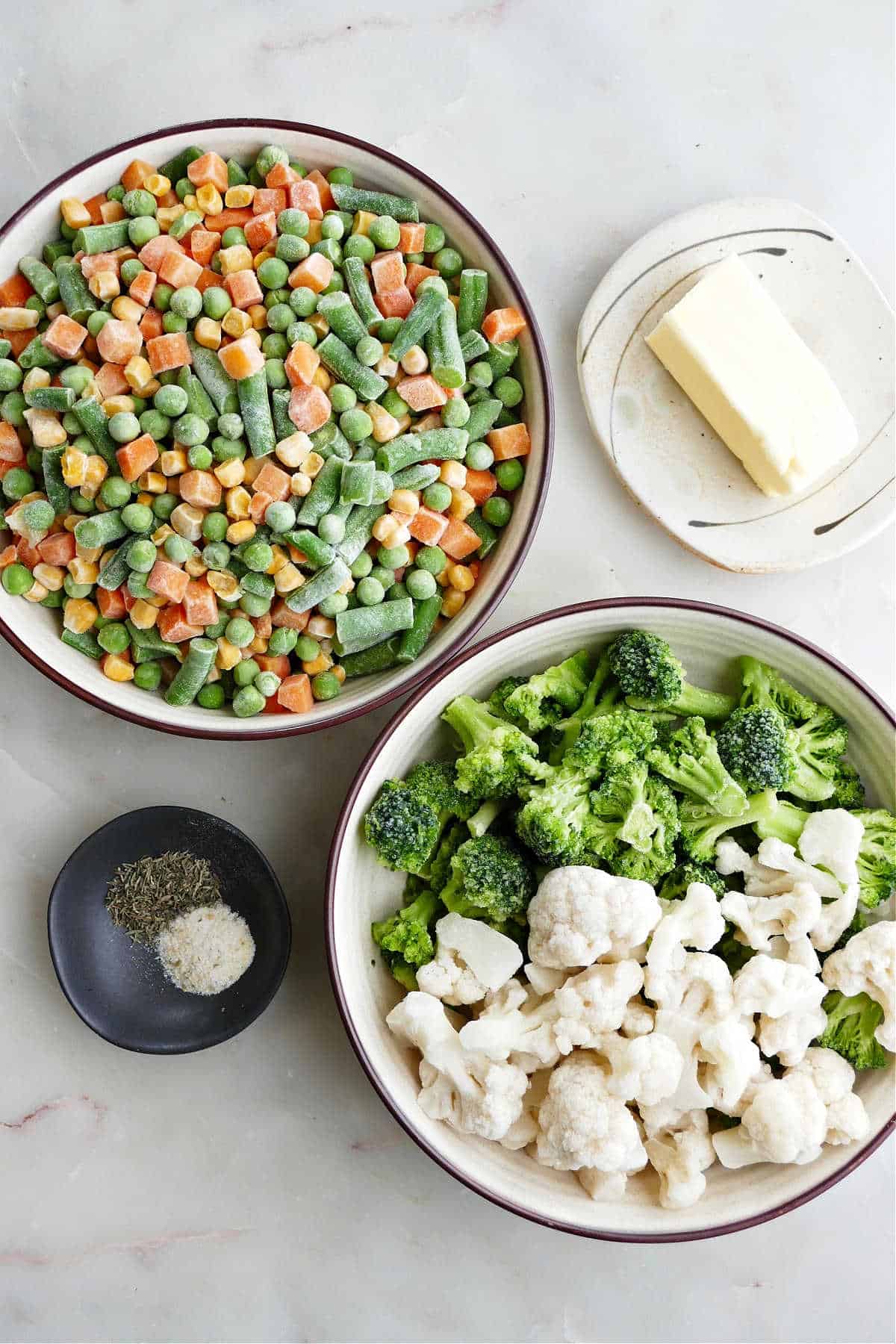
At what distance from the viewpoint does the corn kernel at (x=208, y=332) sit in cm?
232

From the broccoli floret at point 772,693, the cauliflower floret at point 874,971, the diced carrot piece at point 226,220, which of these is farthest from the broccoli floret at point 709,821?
the diced carrot piece at point 226,220

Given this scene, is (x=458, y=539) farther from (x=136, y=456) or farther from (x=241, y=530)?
(x=136, y=456)

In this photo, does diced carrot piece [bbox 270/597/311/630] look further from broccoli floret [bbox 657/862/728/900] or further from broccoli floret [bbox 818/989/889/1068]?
broccoli floret [bbox 818/989/889/1068]

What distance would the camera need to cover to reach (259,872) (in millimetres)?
2629

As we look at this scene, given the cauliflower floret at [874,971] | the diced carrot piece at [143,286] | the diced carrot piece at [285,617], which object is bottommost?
the cauliflower floret at [874,971]

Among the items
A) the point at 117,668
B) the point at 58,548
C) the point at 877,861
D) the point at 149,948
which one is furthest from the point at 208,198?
the point at 877,861

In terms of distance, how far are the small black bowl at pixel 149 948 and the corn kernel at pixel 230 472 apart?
2.91 ft

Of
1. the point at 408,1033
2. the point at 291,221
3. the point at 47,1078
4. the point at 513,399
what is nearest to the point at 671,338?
the point at 513,399

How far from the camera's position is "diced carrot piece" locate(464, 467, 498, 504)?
2523mm

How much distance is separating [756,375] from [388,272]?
0.98 metres

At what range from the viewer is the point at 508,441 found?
8.24 ft

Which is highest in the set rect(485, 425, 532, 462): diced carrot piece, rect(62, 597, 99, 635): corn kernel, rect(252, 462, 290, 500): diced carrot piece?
rect(252, 462, 290, 500): diced carrot piece

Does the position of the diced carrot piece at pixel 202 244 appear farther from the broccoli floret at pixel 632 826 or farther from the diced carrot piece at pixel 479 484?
the broccoli floret at pixel 632 826

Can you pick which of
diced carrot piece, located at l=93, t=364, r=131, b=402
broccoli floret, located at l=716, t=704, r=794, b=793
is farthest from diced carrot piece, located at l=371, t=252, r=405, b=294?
broccoli floret, located at l=716, t=704, r=794, b=793
